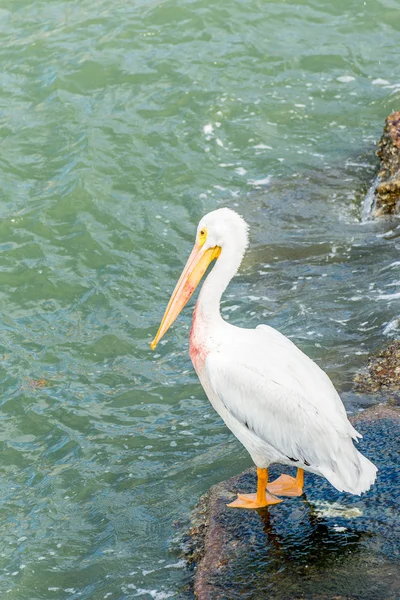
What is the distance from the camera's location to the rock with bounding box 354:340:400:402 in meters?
5.89

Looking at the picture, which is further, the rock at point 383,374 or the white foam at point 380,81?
the white foam at point 380,81

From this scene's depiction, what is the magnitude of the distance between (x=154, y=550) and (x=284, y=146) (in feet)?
20.4

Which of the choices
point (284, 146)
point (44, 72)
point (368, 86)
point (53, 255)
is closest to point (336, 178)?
point (284, 146)

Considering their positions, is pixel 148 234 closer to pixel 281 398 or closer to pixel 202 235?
pixel 202 235

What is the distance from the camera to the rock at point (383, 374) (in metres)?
5.89

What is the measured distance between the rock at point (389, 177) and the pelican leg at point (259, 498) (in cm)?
422

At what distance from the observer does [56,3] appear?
12.8 m

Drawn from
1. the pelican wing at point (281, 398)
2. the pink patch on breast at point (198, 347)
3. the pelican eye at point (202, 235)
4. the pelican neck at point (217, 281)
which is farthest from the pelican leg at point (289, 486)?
the pelican eye at point (202, 235)

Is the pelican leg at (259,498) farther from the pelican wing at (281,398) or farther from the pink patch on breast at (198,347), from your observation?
the pink patch on breast at (198,347)

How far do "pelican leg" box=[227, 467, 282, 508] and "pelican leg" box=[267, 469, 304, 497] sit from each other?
0.05 metres

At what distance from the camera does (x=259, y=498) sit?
4734 mm

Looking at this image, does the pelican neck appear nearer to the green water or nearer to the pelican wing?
the pelican wing

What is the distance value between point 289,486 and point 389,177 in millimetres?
4423


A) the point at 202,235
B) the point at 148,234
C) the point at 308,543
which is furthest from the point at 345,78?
the point at 308,543
